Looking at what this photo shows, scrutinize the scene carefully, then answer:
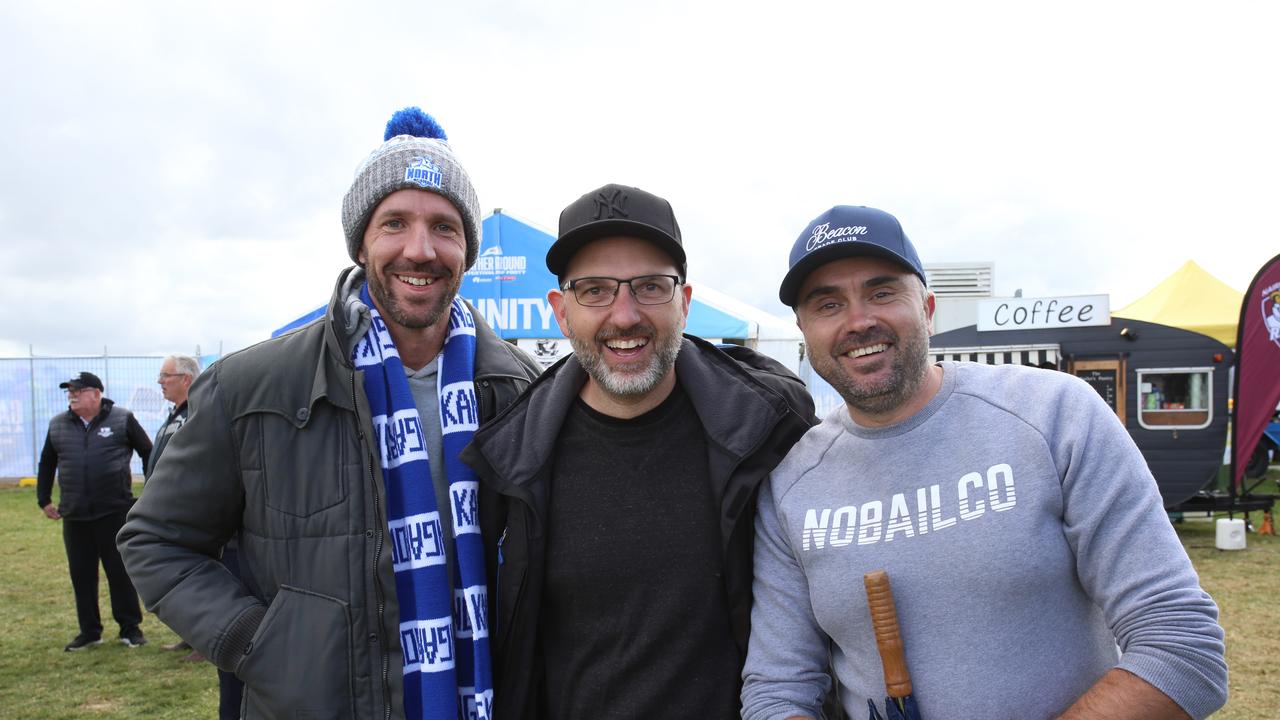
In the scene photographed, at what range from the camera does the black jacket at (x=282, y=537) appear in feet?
6.47

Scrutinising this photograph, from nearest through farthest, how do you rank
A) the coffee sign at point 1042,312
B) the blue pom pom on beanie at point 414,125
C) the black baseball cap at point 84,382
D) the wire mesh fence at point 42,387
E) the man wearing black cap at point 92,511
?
the blue pom pom on beanie at point 414,125 → the man wearing black cap at point 92,511 → the black baseball cap at point 84,382 → the coffee sign at point 1042,312 → the wire mesh fence at point 42,387

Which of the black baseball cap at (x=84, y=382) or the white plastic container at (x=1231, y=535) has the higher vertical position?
the black baseball cap at (x=84, y=382)

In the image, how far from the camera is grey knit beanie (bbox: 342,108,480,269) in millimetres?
2414

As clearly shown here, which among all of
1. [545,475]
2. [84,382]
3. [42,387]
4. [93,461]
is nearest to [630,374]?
[545,475]

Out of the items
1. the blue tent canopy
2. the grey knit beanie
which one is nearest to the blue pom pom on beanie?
the grey knit beanie

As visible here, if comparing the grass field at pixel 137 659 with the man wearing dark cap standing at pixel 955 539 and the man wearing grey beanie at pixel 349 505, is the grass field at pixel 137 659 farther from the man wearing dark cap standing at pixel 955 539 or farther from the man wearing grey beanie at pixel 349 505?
the man wearing dark cap standing at pixel 955 539

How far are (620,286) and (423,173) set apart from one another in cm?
70

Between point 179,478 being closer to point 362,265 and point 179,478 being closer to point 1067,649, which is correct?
point 362,265

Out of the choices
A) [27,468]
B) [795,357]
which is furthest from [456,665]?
[27,468]

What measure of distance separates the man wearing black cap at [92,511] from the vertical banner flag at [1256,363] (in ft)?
40.1

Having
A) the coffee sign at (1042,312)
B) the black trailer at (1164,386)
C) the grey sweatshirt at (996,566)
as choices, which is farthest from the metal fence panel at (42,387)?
the grey sweatshirt at (996,566)

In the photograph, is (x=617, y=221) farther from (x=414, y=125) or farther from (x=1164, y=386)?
(x=1164, y=386)

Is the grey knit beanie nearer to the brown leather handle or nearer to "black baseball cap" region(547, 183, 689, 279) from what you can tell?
"black baseball cap" region(547, 183, 689, 279)

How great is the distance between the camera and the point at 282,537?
80.9 inches
